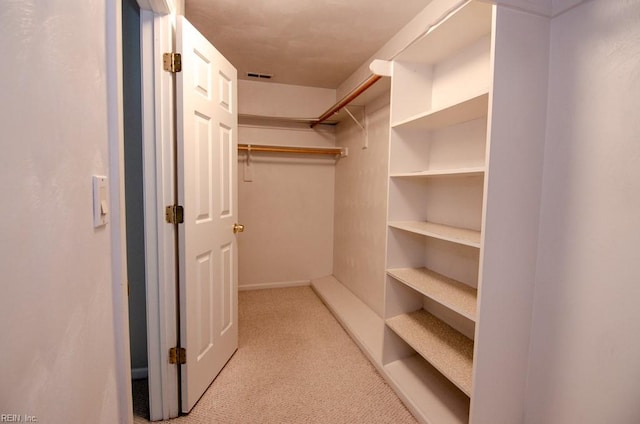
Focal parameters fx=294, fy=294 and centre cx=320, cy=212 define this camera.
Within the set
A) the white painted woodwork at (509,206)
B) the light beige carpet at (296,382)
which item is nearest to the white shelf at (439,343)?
the white painted woodwork at (509,206)

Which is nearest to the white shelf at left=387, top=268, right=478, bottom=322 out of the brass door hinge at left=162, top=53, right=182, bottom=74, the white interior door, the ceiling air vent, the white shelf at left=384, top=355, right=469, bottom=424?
the white shelf at left=384, top=355, right=469, bottom=424

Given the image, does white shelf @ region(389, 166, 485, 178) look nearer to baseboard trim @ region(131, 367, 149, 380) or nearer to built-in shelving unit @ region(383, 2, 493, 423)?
built-in shelving unit @ region(383, 2, 493, 423)

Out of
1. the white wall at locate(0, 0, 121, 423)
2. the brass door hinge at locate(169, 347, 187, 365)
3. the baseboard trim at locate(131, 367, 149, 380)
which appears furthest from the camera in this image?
the baseboard trim at locate(131, 367, 149, 380)

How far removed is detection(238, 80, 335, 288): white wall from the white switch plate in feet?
9.02

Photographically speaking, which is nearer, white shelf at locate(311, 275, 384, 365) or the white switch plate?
the white switch plate

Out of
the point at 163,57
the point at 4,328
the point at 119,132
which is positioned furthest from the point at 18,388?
the point at 163,57

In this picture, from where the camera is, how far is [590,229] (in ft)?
3.69

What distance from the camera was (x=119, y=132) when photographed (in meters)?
0.78

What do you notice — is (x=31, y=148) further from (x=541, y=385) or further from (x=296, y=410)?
(x=541, y=385)

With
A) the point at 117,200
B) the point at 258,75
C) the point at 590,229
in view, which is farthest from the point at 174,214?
the point at 258,75

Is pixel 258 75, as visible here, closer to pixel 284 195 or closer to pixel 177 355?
pixel 284 195

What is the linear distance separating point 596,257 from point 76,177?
164 cm

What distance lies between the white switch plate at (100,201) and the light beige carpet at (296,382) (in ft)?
4.44

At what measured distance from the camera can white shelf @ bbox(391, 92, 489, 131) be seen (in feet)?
4.31
